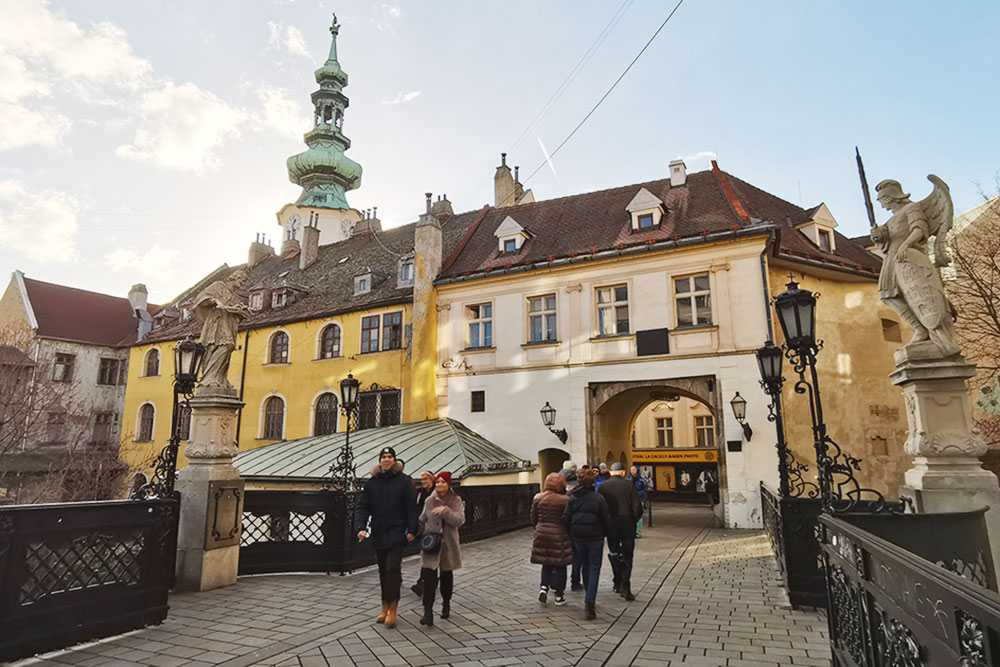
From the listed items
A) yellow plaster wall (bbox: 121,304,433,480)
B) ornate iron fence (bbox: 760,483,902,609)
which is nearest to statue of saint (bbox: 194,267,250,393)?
ornate iron fence (bbox: 760,483,902,609)

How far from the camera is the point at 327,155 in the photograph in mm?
53062

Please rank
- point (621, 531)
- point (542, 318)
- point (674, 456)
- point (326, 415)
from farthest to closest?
point (674, 456) → point (326, 415) → point (542, 318) → point (621, 531)

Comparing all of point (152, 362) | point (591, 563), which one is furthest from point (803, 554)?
point (152, 362)

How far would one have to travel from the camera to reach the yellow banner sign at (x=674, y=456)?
1271 inches

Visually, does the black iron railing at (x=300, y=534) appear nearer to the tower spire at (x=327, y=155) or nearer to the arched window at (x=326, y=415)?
the arched window at (x=326, y=415)

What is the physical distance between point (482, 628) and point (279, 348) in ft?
73.3

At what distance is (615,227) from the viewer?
20922 mm

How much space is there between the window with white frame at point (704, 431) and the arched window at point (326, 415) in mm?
20571

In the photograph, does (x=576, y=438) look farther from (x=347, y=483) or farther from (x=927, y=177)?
(x=927, y=177)

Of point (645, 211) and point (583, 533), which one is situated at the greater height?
point (645, 211)

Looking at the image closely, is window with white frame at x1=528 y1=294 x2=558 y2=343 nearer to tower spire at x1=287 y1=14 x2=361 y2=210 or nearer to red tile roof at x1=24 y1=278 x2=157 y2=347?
red tile roof at x1=24 y1=278 x2=157 y2=347

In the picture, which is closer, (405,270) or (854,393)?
(854,393)

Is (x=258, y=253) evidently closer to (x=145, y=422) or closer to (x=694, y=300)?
(x=145, y=422)

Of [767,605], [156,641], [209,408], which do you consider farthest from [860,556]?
[209,408]
